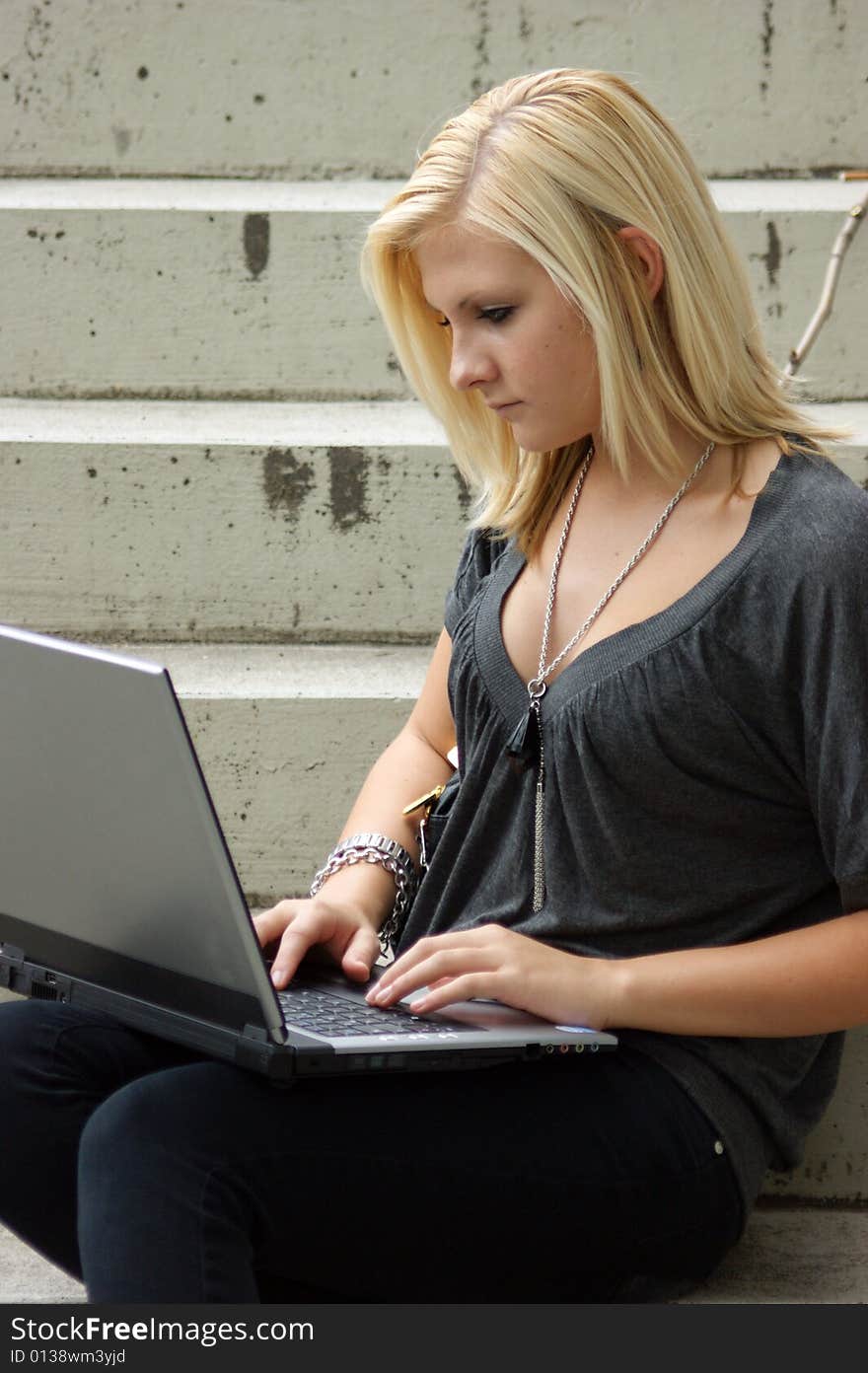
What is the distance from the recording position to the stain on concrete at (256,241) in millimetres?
2197

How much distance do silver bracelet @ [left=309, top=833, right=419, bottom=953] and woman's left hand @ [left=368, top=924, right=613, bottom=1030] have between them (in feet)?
1.09

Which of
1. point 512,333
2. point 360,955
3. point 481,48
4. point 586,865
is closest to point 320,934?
point 360,955

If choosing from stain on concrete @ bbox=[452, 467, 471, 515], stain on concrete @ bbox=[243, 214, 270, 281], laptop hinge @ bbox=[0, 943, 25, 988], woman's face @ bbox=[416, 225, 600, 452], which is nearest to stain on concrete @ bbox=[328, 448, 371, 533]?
stain on concrete @ bbox=[452, 467, 471, 515]

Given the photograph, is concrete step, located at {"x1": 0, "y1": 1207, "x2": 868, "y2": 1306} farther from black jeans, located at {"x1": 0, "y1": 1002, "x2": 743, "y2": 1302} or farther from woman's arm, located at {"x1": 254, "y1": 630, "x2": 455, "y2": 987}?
woman's arm, located at {"x1": 254, "y1": 630, "x2": 455, "y2": 987}

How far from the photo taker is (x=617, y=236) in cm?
151

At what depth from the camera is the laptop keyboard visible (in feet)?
4.27

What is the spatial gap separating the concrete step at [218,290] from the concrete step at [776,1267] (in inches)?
43.1

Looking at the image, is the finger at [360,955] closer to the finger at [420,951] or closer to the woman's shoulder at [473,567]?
the finger at [420,951]

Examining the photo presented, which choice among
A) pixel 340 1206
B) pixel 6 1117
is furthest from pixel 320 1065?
pixel 6 1117

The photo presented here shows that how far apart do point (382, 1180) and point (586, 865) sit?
37 cm

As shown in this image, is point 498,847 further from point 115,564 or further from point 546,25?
point 546,25

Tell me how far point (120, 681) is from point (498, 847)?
604 millimetres

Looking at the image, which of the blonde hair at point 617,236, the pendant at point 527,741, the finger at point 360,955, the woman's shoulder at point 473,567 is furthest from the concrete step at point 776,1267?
the blonde hair at point 617,236

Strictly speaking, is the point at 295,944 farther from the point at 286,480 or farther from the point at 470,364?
the point at 286,480
